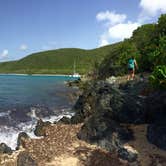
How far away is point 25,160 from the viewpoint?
60.0 feet

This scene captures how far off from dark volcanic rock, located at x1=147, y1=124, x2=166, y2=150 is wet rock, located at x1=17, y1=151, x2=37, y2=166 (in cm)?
778

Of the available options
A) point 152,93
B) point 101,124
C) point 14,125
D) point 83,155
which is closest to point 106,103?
point 101,124

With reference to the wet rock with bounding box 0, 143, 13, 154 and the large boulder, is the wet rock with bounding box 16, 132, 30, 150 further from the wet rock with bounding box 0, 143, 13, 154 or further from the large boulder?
the large boulder

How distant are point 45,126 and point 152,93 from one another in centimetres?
1102

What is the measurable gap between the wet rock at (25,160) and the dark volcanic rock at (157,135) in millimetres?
7776

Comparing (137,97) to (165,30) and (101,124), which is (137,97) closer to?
(101,124)

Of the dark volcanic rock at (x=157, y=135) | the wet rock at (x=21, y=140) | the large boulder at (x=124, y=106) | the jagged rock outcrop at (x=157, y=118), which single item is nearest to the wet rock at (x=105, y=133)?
the large boulder at (x=124, y=106)

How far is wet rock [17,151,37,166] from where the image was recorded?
58.8ft

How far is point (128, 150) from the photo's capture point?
1866 centimetres

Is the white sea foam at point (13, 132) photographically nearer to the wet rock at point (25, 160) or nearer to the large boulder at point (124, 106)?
the wet rock at point (25, 160)

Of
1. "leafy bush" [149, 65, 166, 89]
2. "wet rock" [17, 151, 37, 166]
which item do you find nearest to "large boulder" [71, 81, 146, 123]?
"leafy bush" [149, 65, 166, 89]

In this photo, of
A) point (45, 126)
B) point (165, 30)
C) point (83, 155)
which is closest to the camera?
point (83, 155)

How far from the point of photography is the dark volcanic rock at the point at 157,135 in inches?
731

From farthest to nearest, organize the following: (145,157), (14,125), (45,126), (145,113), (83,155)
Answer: (14,125) → (45,126) → (145,113) → (83,155) → (145,157)
